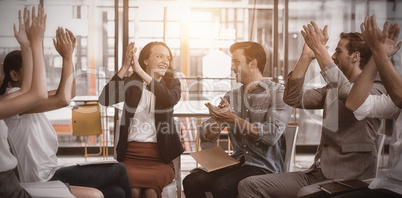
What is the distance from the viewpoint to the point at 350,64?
163 centimetres

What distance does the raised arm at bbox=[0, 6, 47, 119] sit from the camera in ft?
3.82

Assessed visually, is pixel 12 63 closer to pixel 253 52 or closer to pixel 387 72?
pixel 253 52

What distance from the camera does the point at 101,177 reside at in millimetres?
1672

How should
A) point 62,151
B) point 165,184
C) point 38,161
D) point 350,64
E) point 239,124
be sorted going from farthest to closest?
point 62,151
point 165,184
point 239,124
point 350,64
point 38,161

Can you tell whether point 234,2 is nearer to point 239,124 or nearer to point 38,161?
point 239,124

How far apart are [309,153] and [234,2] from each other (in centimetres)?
248

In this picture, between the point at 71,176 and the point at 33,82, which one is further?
the point at 71,176

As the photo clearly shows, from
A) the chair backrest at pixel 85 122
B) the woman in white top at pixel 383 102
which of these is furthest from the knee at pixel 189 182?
the chair backrest at pixel 85 122

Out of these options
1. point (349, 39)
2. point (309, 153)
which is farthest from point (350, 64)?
point (309, 153)

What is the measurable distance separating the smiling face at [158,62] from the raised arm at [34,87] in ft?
3.16

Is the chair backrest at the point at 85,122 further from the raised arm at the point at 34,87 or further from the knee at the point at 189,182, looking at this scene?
the raised arm at the point at 34,87

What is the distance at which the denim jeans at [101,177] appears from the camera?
1.61 m

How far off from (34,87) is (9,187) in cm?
35

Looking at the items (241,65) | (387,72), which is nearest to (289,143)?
(241,65)
